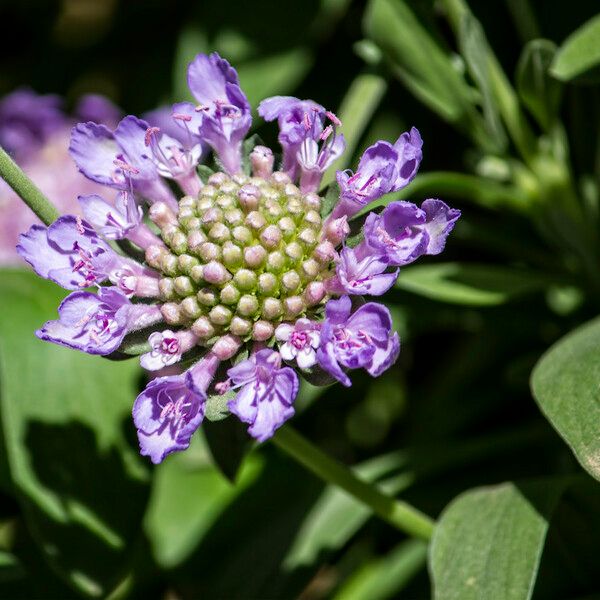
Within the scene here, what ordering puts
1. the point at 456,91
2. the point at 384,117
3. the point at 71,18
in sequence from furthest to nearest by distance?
the point at 71,18
the point at 384,117
the point at 456,91

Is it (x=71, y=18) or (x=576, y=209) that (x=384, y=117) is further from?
(x=71, y=18)

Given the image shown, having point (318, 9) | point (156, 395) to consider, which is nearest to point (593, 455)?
point (156, 395)

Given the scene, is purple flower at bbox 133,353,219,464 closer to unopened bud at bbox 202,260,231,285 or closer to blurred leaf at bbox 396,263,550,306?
unopened bud at bbox 202,260,231,285

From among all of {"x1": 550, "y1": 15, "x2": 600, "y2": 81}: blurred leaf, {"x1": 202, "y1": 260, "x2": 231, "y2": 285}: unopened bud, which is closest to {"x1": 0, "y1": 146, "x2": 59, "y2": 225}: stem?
{"x1": 202, "y1": 260, "x2": 231, "y2": 285}: unopened bud

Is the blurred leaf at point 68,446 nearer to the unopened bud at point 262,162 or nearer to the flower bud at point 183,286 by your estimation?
the flower bud at point 183,286

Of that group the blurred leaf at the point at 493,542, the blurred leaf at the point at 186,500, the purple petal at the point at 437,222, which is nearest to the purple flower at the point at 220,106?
the purple petal at the point at 437,222
